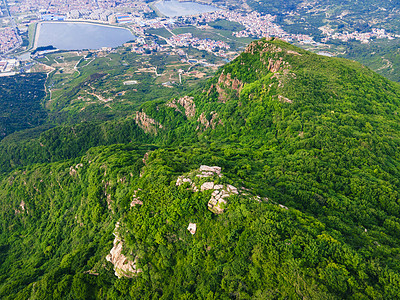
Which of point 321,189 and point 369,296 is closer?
point 369,296

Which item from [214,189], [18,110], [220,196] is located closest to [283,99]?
[214,189]

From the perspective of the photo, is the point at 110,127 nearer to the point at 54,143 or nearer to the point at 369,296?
the point at 54,143

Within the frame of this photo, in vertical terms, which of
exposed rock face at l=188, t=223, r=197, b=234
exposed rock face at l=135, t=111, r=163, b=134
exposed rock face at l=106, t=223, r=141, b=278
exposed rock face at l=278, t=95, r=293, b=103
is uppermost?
exposed rock face at l=278, t=95, r=293, b=103

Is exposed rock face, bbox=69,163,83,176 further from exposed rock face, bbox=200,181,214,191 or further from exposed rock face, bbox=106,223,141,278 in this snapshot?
exposed rock face, bbox=200,181,214,191

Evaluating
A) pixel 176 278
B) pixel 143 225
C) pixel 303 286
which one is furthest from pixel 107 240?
pixel 303 286

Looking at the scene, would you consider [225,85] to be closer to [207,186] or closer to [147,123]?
[147,123]

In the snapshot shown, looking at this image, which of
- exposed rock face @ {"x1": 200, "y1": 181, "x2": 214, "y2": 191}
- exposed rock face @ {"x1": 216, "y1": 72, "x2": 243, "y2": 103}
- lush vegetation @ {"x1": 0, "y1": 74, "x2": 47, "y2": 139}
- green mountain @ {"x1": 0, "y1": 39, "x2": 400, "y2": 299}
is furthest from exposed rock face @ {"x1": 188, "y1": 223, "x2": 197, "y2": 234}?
lush vegetation @ {"x1": 0, "y1": 74, "x2": 47, "y2": 139}

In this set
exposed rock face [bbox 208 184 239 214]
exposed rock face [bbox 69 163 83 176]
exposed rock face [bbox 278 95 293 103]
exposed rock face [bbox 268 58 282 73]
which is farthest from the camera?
exposed rock face [bbox 268 58 282 73]
